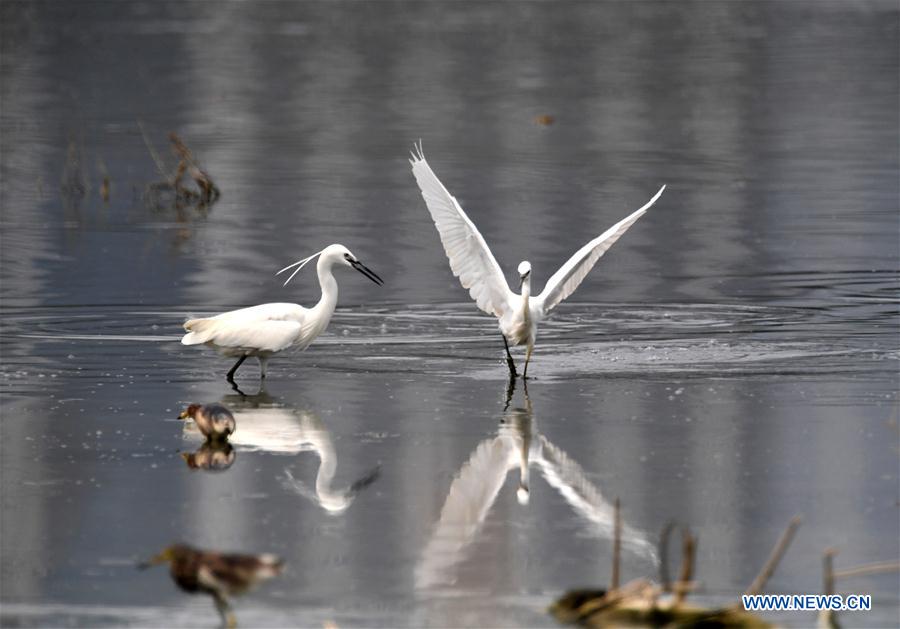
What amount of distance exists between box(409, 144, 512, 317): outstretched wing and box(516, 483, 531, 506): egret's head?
3582 mm

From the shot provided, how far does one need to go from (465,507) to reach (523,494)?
359 millimetres

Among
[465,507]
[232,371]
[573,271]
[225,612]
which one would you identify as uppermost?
[573,271]

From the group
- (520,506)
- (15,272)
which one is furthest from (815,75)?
(520,506)

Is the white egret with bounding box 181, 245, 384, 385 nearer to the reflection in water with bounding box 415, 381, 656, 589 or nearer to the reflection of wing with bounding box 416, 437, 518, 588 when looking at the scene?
the reflection in water with bounding box 415, 381, 656, 589

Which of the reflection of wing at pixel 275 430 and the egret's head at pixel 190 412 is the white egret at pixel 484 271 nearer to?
the reflection of wing at pixel 275 430

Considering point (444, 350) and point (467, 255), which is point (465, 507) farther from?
point (444, 350)

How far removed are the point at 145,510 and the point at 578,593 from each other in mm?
2608

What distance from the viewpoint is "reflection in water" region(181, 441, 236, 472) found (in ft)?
32.4

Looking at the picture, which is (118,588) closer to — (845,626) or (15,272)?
(845,626)

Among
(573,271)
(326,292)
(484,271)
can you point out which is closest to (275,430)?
(326,292)

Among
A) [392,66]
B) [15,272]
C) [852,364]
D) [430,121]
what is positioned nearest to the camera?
[852,364]

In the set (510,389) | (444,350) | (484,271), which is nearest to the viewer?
(510,389)

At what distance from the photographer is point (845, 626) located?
7270 millimetres

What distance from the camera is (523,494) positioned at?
366 inches
